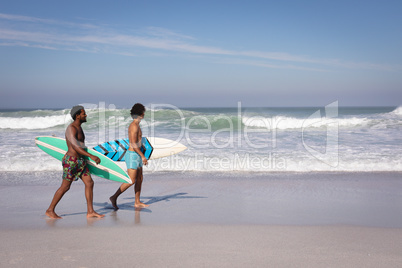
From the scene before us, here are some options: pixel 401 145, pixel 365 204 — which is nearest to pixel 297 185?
pixel 365 204

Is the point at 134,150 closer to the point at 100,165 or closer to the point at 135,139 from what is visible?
the point at 135,139

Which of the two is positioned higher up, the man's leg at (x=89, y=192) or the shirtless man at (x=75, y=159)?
the shirtless man at (x=75, y=159)

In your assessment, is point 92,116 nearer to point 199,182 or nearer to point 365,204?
point 199,182

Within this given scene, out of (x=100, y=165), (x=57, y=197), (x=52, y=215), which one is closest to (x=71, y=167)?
(x=57, y=197)

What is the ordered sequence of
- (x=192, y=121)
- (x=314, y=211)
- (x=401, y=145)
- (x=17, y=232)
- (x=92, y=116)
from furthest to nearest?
(x=92, y=116) → (x=192, y=121) → (x=401, y=145) → (x=314, y=211) → (x=17, y=232)

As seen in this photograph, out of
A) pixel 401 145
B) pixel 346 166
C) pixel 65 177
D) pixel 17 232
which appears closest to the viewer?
pixel 17 232

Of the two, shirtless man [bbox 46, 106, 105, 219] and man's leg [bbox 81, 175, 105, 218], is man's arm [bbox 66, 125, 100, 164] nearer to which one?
shirtless man [bbox 46, 106, 105, 219]

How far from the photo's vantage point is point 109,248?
11.6 feet

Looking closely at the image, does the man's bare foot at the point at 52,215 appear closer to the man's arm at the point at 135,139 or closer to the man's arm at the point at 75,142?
the man's arm at the point at 75,142

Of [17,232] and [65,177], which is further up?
[65,177]

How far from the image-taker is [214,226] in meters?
4.27

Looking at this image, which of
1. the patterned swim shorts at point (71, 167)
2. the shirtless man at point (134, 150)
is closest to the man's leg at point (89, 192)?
the patterned swim shorts at point (71, 167)

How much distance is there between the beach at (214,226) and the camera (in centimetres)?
330

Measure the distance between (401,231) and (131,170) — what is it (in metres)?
3.31
